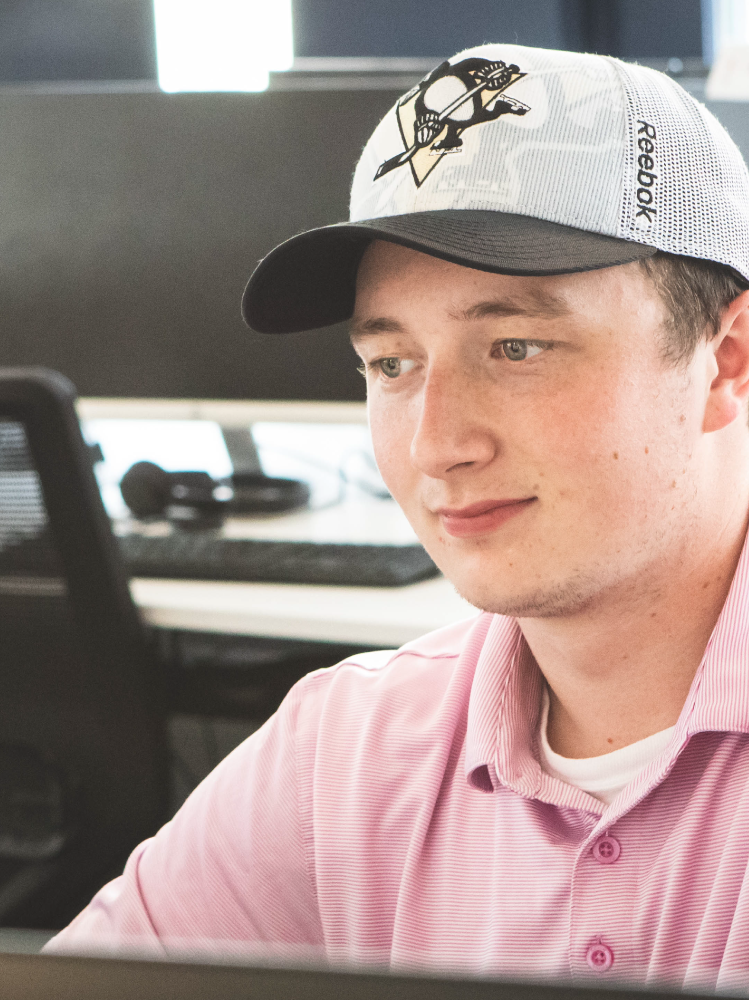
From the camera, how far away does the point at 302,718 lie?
0.90 meters

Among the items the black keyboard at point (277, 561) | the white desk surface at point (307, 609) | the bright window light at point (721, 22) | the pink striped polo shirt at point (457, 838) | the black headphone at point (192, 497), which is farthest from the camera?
the bright window light at point (721, 22)

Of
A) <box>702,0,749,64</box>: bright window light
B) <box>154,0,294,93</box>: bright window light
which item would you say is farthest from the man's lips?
<box>702,0,749,64</box>: bright window light

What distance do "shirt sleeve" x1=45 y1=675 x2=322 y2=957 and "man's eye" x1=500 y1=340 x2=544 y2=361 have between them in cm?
33

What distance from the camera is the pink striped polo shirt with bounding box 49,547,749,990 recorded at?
690 millimetres

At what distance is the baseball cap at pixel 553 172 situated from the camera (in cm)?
74

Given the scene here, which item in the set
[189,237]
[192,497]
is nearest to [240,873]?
[192,497]

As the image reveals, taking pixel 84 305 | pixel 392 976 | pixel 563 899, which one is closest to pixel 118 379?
pixel 84 305

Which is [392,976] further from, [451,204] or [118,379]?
[118,379]

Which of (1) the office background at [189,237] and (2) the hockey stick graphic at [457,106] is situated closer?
(2) the hockey stick graphic at [457,106]

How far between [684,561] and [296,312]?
0.36 meters

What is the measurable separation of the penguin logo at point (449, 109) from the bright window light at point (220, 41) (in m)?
2.54

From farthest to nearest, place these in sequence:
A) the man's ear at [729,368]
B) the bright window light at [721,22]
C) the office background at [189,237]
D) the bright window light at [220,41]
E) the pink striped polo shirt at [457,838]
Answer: the bright window light at [721,22]
the bright window light at [220,41]
the office background at [189,237]
the man's ear at [729,368]
the pink striped polo shirt at [457,838]

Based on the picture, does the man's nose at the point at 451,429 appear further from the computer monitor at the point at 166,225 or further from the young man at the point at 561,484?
the computer monitor at the point at 166,225

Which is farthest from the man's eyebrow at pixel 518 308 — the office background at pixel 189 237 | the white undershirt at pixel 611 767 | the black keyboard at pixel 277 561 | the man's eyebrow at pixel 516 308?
the office background at pixel 189 237
